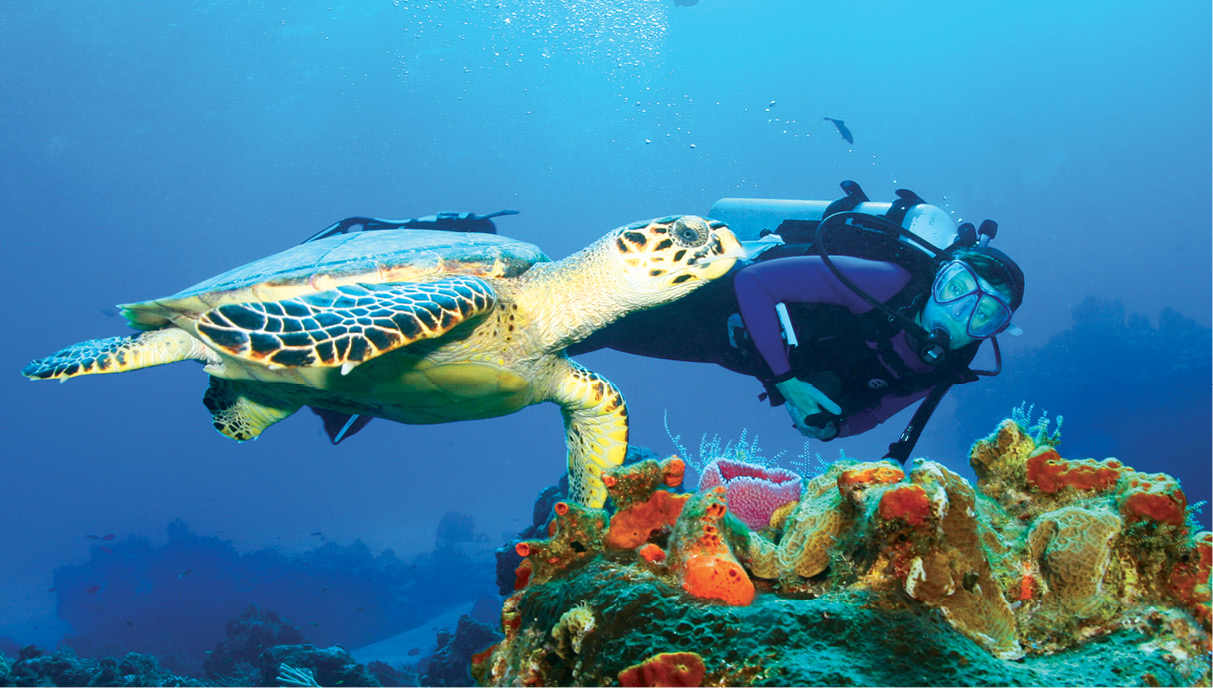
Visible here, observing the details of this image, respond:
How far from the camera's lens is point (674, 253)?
2.50 metres

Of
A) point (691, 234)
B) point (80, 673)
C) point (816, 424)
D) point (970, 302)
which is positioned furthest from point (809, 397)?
point (80, 673)

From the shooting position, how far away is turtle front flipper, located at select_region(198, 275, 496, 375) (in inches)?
60.8

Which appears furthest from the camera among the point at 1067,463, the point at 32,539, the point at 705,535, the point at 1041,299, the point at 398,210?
the point at 398,210

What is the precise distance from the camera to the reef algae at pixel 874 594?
0.99m

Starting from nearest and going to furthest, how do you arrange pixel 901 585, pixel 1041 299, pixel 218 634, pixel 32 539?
pixel 901 585 → pixel 218 634 → pixel 32 539 → pixel 1041 299

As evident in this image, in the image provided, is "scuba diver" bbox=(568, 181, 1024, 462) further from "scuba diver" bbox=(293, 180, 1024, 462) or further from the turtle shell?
the turtle shell

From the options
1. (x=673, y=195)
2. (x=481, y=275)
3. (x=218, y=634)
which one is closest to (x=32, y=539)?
(x=218, y=634)

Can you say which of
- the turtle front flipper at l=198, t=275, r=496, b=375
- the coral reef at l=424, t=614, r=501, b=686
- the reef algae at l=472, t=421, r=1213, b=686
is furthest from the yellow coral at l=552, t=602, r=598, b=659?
the coral reef at l=424, t=614, r=501, b=686

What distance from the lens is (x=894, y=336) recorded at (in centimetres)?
379

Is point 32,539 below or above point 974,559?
above

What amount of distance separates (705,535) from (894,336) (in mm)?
3222

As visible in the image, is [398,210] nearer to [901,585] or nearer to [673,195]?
[673,195]

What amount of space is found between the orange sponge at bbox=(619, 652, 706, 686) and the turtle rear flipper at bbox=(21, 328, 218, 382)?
3.02 metres

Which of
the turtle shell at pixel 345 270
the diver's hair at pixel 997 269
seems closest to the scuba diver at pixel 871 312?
the diver's hair at pixel 997 269
